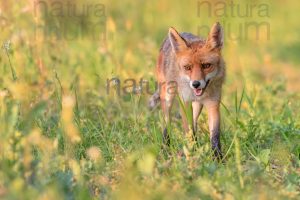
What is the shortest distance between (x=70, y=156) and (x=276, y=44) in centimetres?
840

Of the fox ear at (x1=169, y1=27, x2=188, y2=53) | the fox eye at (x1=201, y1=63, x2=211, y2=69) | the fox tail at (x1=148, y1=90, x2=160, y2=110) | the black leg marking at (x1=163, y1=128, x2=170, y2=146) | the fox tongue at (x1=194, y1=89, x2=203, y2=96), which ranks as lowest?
the black leg marking at (x1=163, y1=128, x2=170, y2=146)

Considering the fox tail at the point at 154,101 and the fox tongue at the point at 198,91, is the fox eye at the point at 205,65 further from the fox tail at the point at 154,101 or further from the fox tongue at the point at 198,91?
the fox tail at the point at 154,101

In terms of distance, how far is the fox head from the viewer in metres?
6.13

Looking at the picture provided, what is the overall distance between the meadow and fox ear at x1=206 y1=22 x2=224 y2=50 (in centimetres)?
50

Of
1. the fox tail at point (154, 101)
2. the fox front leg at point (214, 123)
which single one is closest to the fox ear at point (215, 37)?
the fox front leg at point (214, 123)

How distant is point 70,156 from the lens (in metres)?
5.43

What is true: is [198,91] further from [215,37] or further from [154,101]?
[154,101]

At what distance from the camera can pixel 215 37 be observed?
629 cm

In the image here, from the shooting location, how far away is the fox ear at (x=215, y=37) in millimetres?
6258

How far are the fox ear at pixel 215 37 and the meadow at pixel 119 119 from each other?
50 centimetres

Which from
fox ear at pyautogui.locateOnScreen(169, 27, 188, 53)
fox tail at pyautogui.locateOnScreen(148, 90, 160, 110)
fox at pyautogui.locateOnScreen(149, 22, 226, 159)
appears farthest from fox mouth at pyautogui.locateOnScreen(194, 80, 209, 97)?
fox tail at pyautogui.locateOnScreen(148, 90, 160, 110)

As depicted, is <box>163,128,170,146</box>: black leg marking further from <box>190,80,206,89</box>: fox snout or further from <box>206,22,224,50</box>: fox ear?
<box>206,22,224,50</box>: fox ear

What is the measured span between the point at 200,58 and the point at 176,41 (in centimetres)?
31

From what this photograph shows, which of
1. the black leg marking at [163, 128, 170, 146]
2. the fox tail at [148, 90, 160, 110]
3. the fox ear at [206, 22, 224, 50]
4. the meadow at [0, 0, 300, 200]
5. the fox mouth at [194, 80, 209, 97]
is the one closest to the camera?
the meadow at [0, 0, 300, 200]
